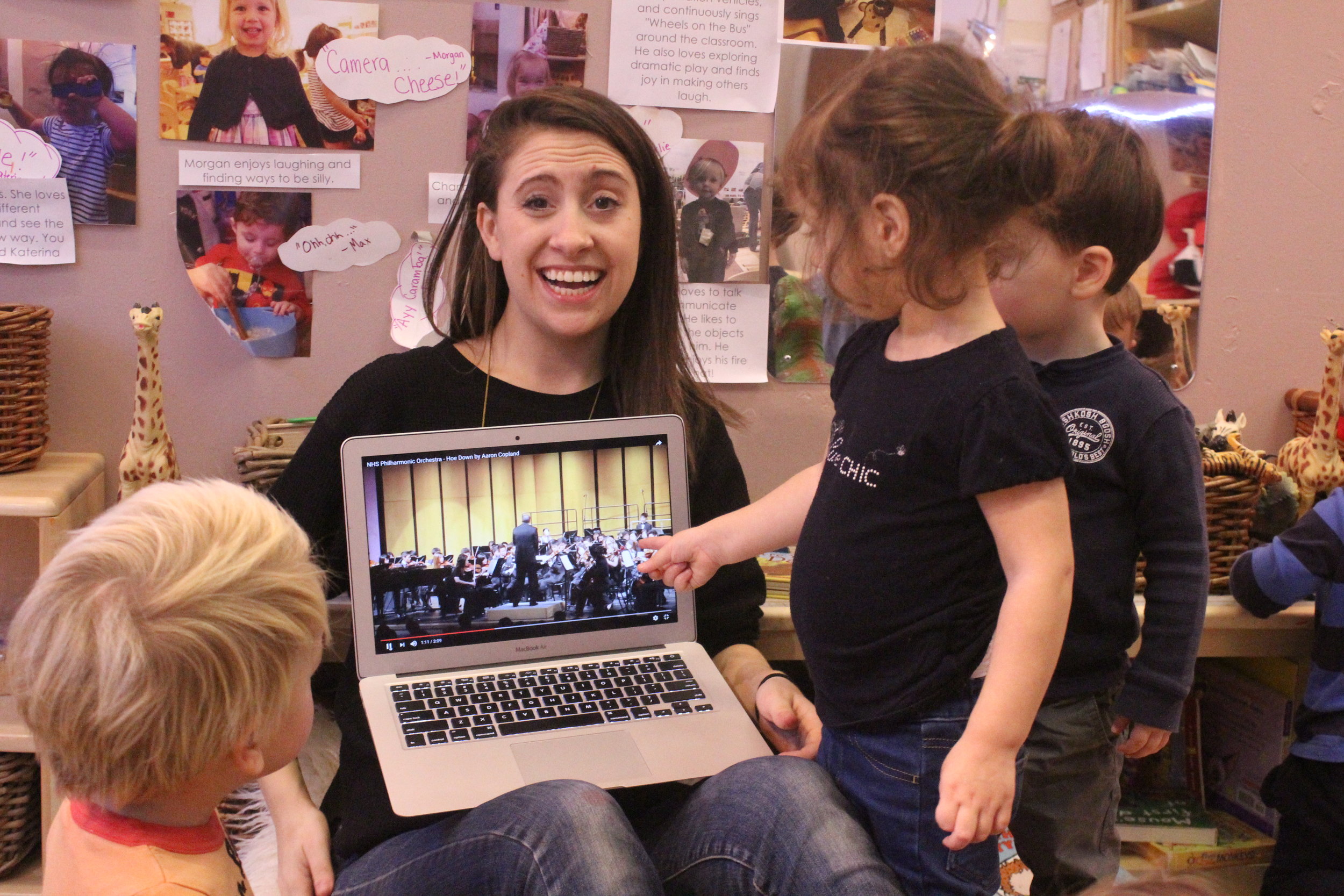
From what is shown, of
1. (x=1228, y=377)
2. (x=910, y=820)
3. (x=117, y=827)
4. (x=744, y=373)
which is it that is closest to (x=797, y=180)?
(x=910, y=820)

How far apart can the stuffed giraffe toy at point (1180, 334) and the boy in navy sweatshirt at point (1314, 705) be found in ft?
1.48

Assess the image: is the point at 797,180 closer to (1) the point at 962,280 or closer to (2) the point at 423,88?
(1) the point at 962,280

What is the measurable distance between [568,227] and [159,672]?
0.63 metres

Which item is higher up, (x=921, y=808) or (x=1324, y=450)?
(x=1324, y=450)

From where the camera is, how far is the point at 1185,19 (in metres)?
1.66

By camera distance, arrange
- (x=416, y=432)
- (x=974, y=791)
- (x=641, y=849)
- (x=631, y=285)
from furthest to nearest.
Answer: (x=631, y=285), (x=416, y=432), (x=641, y=849), (x=974, y=791)

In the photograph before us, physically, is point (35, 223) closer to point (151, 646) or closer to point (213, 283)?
point (213, 283)

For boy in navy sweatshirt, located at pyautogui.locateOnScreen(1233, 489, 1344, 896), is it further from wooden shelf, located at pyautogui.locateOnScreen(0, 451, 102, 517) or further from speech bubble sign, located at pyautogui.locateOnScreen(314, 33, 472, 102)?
wooden shelf, located at pyautogui.locateOnScreen(0, 451, 102, 517)

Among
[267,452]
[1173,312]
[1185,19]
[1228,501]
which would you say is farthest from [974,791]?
[1185,19]

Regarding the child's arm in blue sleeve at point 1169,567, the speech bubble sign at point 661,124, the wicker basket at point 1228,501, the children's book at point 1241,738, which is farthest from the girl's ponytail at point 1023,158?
the children's book at point 1241,738

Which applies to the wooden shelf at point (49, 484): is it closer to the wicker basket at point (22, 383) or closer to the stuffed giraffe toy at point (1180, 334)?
the wicker basket at point (22, 383)

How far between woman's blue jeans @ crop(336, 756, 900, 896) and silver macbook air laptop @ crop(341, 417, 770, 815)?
6 cm

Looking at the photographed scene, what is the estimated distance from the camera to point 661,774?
0.97 metres

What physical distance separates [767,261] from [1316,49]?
91 cm
